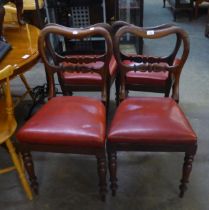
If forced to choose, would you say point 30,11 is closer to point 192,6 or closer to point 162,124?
point 162,124

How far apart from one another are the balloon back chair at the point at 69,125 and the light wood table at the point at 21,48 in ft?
0.31

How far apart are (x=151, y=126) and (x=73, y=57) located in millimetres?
691

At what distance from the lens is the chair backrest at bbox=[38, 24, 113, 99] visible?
1604 mm

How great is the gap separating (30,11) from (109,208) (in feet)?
8.09

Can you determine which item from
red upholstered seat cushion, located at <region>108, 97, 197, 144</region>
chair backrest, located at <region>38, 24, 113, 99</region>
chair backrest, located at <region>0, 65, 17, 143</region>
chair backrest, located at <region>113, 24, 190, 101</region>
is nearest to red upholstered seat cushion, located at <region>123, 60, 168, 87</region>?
chair backrest, located at <region>113, 24, 190, 101</region>

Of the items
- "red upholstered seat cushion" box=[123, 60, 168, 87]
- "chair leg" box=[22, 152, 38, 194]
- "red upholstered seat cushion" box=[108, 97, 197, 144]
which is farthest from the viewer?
"red upholstered seat cushion" box=[123, 60, 168, 87]

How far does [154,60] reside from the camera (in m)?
1.76

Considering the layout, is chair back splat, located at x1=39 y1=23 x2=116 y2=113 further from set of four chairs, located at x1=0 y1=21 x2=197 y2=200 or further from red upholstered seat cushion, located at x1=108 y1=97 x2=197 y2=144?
Answer: red upholstered seat cushion, located at x1=108 y1=97 x2=197 y2=144

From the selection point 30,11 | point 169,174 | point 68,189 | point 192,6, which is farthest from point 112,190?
point 192,6

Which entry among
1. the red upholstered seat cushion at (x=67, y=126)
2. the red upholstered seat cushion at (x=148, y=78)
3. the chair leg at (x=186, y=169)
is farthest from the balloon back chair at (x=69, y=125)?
the chair leg at (x=186, y=169)

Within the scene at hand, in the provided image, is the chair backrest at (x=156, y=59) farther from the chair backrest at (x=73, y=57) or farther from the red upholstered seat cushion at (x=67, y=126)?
the red upholstered seat cushion at (x=67, y=126)

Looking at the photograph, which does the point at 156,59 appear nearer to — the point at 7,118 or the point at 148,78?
the point at 148,78

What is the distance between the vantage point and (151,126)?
1433mm

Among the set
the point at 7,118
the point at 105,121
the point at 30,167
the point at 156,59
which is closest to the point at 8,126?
the point at 7,118
